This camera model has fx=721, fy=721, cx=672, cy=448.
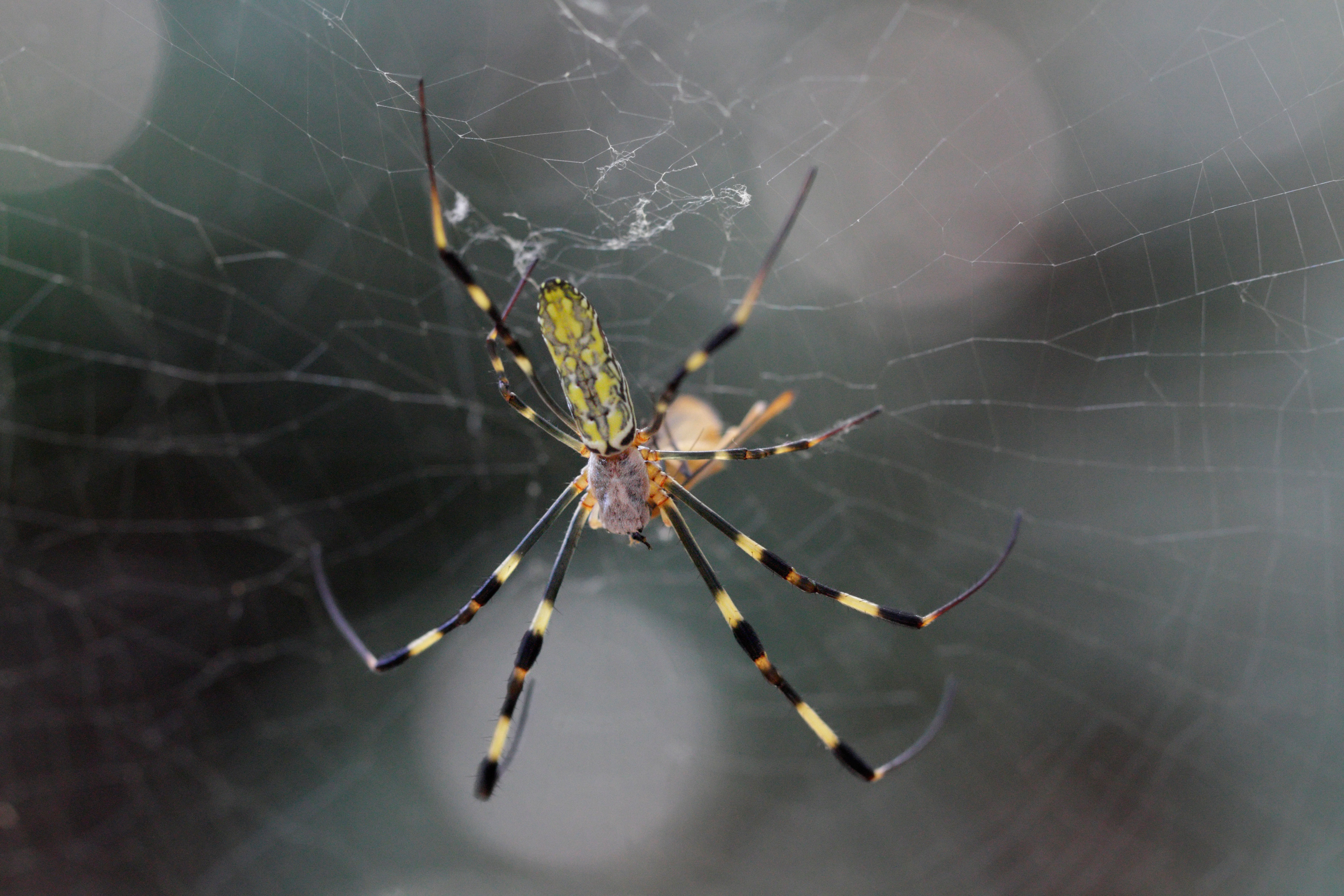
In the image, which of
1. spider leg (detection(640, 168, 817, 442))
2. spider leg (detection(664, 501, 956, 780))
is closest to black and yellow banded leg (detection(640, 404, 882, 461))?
spider leg (detection(664, 501, 956, 780))

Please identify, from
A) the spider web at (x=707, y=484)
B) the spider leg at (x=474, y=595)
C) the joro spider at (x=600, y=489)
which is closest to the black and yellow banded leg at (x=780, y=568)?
the joro spider at (x=600, y=489)

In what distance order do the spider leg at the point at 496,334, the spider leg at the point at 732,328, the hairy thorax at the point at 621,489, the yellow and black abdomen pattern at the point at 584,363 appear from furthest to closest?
1. the hairy thorax at the point at 621,489
2. the yellow and black abdomen pattern at the point at 584,363
3. the spider leg at the point at 496,334
4. the spider leg at the point at 732,328

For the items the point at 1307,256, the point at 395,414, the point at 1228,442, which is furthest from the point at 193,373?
the point at 1228,442

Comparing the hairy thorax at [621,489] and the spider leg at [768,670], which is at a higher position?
the hairy thorax at [621,489]

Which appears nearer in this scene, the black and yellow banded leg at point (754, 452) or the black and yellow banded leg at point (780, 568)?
the black and yellow banded leg at point (754, 452)

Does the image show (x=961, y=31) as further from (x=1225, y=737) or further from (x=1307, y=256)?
(x=1225, y=737)

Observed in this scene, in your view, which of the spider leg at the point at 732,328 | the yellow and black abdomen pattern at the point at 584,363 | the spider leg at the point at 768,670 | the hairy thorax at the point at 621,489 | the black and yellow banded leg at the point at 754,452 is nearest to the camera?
the spider leg at the point at 732,328

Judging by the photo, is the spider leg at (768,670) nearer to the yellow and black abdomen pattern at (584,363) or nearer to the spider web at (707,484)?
the yellow and black abdomen pattern at (584,363)

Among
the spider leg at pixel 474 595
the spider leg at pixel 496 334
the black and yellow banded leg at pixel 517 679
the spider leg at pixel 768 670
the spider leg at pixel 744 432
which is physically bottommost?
the spider leg at pixel 768 670
